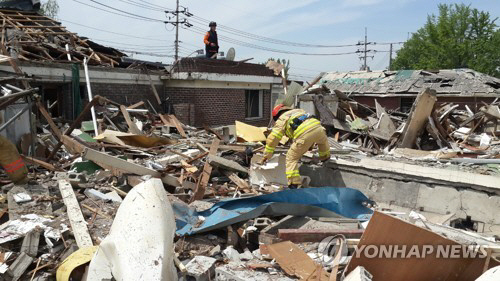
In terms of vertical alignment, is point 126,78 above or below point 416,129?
above

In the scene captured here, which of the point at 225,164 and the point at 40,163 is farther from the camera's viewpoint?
the point at 225,164

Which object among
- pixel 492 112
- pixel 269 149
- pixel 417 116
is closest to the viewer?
pixel 269 149

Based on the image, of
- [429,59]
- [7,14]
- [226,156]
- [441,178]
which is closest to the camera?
[441,178]

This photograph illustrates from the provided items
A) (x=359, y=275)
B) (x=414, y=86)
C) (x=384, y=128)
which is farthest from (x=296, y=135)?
(x=414, y=86)

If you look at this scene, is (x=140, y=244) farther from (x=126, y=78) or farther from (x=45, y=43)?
(x=126, y=78)

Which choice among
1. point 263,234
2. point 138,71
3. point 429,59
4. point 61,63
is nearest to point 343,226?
point 263,234

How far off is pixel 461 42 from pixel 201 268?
4204cm

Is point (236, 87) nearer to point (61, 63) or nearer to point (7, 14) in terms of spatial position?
point (61, 63)

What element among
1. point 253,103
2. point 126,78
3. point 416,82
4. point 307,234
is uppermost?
point 416,82

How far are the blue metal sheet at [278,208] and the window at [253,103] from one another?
40.4 ft

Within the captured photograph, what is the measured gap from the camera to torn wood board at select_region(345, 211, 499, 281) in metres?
3.43

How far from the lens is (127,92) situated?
13.0 metres

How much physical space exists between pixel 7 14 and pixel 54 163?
7.81 meters

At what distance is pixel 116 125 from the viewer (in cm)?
1056
